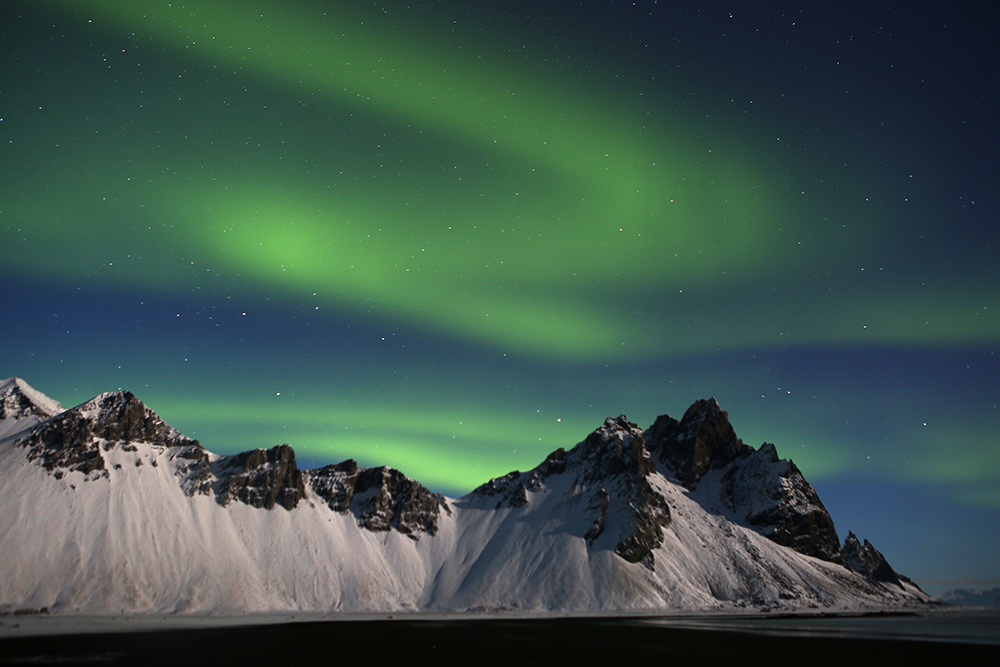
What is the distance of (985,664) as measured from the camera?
54719 mm

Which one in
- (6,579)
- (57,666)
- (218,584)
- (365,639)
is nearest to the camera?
(57,666)

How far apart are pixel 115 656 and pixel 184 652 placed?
249 inches

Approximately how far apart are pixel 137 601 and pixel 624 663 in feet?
608

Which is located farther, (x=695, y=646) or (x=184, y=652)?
(x=695, y=646)

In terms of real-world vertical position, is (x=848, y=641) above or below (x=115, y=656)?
above

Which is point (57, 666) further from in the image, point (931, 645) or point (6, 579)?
point (6, 579)

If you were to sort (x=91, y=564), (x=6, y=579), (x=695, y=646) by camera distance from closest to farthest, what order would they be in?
1. (x=695, y=646)
2. (x=6, y=579)
3. (x=91, y=564)

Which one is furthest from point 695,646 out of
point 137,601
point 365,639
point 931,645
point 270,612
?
point 137,601

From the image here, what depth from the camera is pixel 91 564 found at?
18538 cm

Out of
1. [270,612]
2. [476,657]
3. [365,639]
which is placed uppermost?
[476,657]

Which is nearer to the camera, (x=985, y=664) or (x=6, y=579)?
(x=985, y=664)

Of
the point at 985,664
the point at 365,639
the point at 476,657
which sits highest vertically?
the point at 985,664

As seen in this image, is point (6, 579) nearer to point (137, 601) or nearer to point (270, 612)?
point (137, 601)

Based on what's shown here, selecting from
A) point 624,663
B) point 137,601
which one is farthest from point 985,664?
point 137,601
